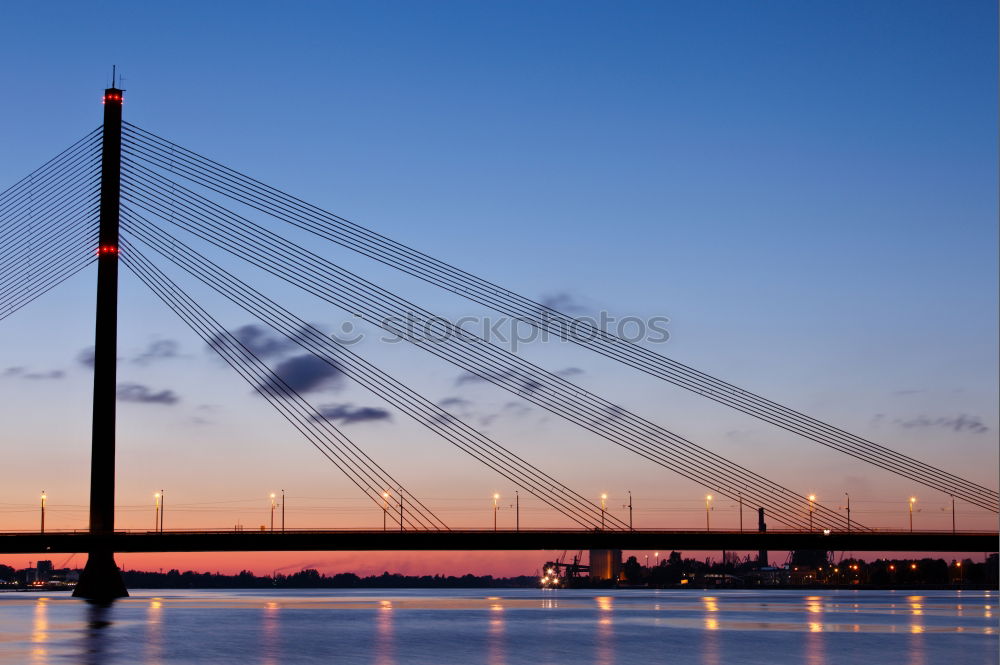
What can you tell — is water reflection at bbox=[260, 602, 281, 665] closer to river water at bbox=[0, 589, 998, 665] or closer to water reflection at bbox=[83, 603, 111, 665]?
river water at bbox=[0, 589, 998, 665]

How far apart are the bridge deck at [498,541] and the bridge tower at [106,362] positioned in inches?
223

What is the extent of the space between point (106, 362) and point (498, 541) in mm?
27624

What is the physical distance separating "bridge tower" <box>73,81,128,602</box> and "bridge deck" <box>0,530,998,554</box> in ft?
18.6

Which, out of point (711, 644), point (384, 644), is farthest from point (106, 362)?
point (711, 644)

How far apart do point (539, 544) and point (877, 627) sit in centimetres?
2544

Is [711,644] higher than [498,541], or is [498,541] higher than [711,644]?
[498,541]

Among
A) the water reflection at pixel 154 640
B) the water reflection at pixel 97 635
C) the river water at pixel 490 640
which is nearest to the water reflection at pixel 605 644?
the river water at pixel 490 640

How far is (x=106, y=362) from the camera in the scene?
227ft

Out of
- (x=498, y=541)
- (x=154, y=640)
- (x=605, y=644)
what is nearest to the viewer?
(x=605, y=644)

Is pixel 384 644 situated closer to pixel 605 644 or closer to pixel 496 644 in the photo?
pixel 496 644

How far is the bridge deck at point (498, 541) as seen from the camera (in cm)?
7819

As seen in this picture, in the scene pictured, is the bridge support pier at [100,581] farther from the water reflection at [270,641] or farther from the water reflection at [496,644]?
the water reflection at [496,644]

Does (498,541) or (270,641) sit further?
(498,541)

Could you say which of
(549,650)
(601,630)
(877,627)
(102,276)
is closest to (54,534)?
(102,276)
